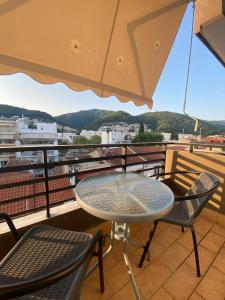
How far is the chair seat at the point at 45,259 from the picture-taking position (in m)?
0.81

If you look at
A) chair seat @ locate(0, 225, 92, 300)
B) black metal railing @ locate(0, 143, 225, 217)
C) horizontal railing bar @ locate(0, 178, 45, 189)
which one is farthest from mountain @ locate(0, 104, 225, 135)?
chair seat @ locate(0, 225, 92, 300)

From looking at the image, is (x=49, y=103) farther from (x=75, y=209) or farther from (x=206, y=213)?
(x=206, y=213)

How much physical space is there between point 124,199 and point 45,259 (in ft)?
2.10

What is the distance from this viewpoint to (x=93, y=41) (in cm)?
160

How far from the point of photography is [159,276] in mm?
1501

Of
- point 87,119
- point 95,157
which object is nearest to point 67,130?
point 87,119

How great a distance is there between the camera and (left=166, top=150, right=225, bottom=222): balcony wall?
2311 mm

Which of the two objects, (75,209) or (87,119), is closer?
(75,209)

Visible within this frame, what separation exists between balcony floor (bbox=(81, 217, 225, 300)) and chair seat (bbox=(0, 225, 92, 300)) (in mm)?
572

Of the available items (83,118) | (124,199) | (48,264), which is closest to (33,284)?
(48,264)

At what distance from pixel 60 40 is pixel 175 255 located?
2.43 metres

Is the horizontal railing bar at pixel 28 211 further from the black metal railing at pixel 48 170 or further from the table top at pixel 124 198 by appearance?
the table top at pixel 124 198

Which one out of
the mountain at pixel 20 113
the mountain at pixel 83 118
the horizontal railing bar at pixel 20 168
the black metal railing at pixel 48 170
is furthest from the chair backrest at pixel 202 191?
the mountain at pixel 83 118

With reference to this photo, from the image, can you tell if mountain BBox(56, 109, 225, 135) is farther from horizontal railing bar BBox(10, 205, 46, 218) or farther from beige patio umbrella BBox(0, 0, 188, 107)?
horizontal railing bar BBox(10, 205, 46, 218)
